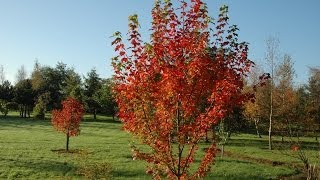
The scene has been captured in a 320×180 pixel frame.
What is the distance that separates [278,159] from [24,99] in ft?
266

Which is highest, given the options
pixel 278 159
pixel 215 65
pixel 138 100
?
pixel 215 65

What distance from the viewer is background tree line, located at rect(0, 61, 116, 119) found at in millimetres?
101688

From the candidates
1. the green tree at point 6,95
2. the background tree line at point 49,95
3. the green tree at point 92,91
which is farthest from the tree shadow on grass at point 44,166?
the green tree at point 6,95

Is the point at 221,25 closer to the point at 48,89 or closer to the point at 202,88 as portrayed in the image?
the point at 202,88

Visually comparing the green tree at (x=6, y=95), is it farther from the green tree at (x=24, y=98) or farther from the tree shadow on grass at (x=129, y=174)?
the tree shadow on grass at (x=129, y=174)

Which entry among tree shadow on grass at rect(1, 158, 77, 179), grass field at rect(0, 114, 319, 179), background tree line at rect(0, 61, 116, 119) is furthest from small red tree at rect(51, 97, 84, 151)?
background tree line at rect(0, 61, 116, 119)

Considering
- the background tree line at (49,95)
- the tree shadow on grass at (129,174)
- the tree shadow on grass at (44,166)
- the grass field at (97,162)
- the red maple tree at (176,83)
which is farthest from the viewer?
the background tree line at (49,95)

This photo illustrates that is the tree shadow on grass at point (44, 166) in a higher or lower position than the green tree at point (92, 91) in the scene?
lower

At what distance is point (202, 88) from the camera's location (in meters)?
14.0

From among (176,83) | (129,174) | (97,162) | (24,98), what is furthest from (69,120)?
(24,98)

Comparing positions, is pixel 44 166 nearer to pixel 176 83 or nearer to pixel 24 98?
pixel 176 83

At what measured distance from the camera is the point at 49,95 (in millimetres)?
110000

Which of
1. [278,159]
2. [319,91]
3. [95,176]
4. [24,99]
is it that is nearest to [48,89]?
[24,99]

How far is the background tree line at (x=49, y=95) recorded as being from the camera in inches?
4003
